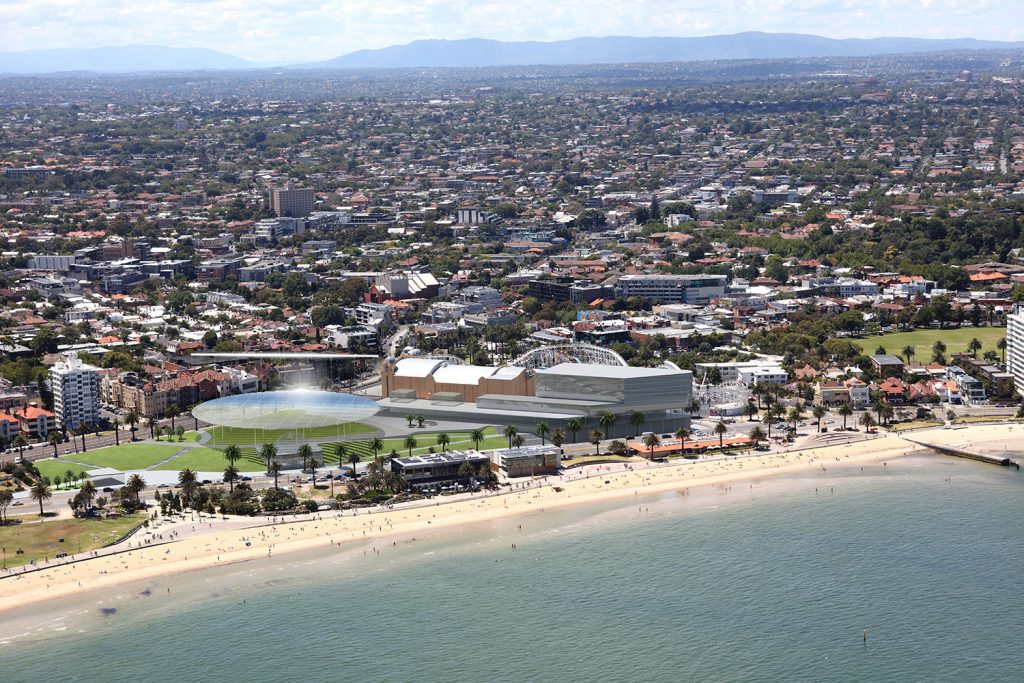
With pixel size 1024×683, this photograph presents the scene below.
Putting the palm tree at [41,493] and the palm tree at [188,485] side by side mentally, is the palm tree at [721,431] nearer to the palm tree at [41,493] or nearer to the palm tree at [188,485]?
the palm tree at [188,485]

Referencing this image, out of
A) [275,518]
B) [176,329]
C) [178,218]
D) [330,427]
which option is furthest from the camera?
[178,218]

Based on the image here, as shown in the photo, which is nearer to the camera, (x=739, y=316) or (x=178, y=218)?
(x=739, y=316)

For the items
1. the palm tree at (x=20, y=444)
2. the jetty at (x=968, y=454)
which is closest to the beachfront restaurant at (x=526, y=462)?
the jetty at (x=968, y=454)

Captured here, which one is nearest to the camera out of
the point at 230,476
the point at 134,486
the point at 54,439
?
the point at 134,486

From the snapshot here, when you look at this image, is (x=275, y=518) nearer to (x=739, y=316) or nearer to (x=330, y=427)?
(x=330, y=427)

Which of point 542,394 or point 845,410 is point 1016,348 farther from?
point 542,394

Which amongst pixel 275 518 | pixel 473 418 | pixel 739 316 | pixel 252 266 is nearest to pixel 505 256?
pixel 252 266

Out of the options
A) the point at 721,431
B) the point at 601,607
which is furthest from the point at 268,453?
the point at 721,431
